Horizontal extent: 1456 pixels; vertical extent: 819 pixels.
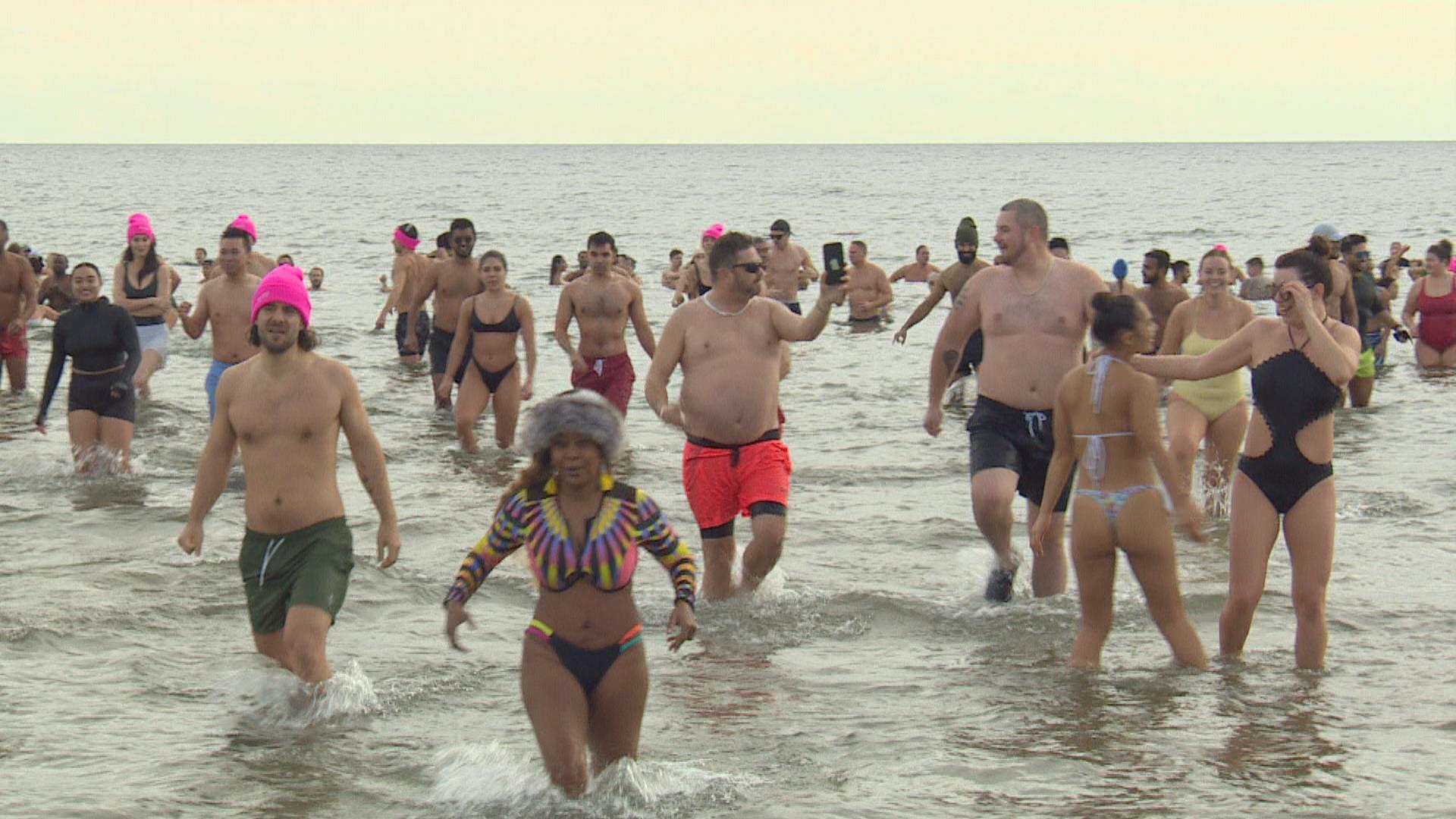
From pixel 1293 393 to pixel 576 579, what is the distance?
3089 mm

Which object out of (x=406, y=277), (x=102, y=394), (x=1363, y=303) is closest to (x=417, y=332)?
(x=406, y=277)

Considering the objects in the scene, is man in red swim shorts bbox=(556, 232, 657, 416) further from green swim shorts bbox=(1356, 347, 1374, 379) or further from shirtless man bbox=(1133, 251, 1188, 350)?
green swim shorts bbox=(1356, 347, 1374, 379)

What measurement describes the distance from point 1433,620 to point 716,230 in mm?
10006

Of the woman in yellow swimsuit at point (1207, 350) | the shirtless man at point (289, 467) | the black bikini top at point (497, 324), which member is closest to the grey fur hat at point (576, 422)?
the shirtless man at point (289, 467)

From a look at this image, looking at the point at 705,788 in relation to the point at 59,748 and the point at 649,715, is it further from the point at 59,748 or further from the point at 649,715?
the point at 59,748

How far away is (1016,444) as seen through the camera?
25.8ft

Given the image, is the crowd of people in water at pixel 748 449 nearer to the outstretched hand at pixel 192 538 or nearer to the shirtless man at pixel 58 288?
the outstretched hand at pixel 192 538

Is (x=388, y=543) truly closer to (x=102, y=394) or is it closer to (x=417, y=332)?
(x=102, y=394)

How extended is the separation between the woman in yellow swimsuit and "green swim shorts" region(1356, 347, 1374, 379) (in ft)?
20.3

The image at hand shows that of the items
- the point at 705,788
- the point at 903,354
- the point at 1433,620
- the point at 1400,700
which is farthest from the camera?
the point at 903,354

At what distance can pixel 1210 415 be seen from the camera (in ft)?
33.1

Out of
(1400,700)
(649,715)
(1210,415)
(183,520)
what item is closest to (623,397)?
(183,520)

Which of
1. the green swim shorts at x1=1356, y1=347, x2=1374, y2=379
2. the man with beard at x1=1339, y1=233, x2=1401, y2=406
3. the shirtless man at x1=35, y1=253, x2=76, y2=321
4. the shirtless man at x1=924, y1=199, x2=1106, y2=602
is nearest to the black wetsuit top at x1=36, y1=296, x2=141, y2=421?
the shirtless man at x1=924, y1=199, x2=1106, y2=602

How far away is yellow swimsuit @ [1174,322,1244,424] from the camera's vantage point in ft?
32.8
